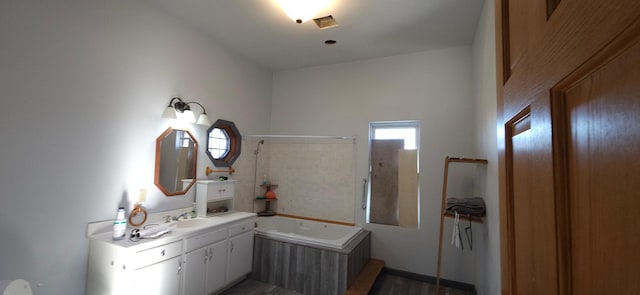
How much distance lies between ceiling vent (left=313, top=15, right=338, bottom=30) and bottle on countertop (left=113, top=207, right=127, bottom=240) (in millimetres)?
2542

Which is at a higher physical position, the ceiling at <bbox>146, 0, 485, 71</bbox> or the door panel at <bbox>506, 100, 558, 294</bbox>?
the ceiling at <bbox>146, 0, 485, 71</bbox>

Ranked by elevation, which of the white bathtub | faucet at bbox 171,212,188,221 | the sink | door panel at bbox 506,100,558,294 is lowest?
the white bathtub

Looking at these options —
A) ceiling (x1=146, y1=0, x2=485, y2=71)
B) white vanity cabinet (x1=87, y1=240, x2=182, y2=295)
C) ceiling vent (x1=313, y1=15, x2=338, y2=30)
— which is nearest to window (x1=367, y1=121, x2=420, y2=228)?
ceiling (x1=146, y1=0, x2=485, y2=71)

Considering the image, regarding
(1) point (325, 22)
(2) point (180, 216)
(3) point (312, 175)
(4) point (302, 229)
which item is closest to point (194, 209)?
(2) point (180, 216)

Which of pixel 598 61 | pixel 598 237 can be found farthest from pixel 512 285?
pixel 598 61

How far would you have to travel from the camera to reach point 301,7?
2.41 metres

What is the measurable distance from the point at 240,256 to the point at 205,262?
1.59ft

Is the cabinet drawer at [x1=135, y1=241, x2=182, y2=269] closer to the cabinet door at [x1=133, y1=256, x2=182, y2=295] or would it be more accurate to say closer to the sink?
the cabinet door at [x1=133, y1=256, x2=182, y2=295]

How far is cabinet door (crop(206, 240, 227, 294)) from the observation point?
8.27 feet

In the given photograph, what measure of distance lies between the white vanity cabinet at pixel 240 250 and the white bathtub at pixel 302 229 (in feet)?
0.57

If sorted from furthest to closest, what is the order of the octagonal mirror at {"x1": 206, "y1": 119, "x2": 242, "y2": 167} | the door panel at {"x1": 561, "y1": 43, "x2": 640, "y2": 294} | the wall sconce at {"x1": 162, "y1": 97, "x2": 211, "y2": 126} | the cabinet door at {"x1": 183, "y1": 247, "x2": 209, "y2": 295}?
the octagonal mirror at {"x1": 206, "y1": 119, "x2": 242, "y2": 167}, the wall sconce at {"x1": 162, "y1": 97, "x2": 211, "y2": 126}, the cabinet door at {"x1": 183, "y1": 247, "x2": 209, "y2": 295}, the door panel at {"x1": 561, "y1": 43, "x2": 640, "y2": 294}

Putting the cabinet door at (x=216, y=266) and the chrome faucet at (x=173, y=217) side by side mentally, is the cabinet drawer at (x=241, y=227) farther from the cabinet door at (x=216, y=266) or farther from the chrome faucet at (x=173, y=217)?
the chrome faucet at (x=173, y=217)

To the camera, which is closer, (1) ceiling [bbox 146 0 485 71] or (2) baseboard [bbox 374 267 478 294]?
(1) ceiling [bbox 146 0 485 71]

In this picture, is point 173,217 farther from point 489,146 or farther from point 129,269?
point 489,146
